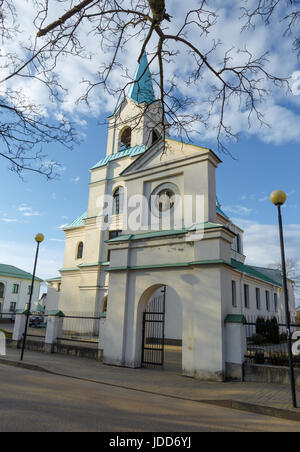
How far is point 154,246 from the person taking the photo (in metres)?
11.5

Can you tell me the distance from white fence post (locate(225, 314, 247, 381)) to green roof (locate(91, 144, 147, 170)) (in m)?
16.0

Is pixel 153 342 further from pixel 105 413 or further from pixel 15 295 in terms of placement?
pixel 15 295

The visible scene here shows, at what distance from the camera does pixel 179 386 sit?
333 inches

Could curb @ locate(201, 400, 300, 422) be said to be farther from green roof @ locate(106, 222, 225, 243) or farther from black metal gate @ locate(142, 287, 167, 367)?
green roof @ locate(106, 222, 225, 243)

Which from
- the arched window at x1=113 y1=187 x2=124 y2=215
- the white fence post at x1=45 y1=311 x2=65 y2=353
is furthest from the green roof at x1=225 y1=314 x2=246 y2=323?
the arched window at x1=113 y1=187 x2=124 y2=215

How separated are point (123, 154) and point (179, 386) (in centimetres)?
1926

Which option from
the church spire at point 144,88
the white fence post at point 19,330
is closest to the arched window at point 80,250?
the white fence post at point 19,330

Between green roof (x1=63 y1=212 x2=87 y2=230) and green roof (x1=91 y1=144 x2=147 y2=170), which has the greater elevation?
green roof (x1=91 y1=144 x2=147 y2=170)

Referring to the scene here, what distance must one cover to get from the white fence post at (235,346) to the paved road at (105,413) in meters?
2.59

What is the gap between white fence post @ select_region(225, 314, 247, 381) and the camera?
30.0 feet

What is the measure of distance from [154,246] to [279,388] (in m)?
5.79

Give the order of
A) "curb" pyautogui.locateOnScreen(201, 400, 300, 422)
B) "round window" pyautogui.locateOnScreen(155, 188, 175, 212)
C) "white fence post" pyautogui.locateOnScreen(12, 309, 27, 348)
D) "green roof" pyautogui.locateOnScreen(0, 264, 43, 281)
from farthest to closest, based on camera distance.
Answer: "green roof" pyautogui.locateOnScreen(0, 264, 43, 281) → "white fence post" pyautogui.locateOnScreen(12, 309, 27, 348) → "round window" pyautogui.locateOnScreen(155, 188, 175, 212) → "curb" pyautogui.locateOnScreen(201, 400, 300, 422)
